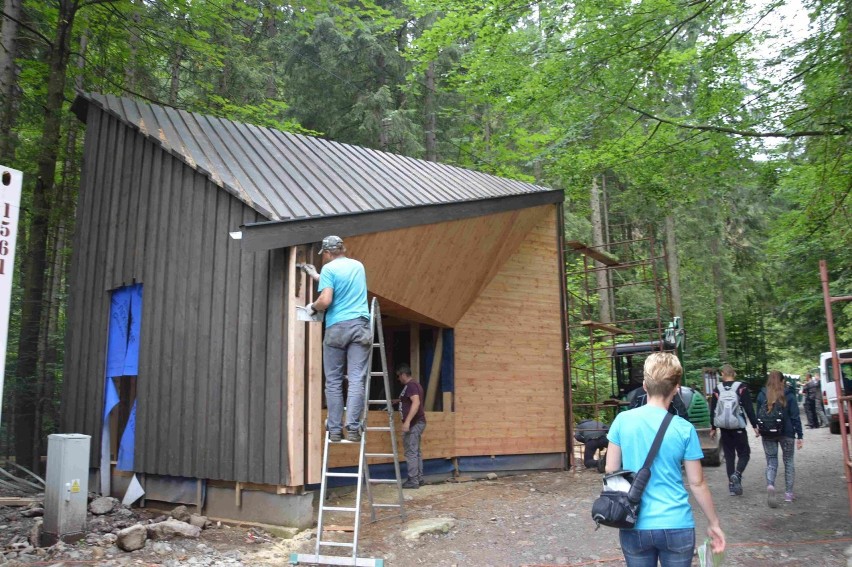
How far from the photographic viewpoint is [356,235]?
8266 millimetres

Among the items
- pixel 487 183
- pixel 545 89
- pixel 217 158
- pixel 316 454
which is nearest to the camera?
pixel 316 454

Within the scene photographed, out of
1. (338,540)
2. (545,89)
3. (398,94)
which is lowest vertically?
(338,540)

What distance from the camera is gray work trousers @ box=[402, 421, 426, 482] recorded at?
960cm

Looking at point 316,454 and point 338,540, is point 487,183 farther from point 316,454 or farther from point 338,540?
point 338,540

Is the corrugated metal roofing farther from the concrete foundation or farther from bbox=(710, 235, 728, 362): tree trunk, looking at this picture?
bbox=(710, 235, 728, 362): tree trunk

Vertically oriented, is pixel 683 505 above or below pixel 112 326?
below

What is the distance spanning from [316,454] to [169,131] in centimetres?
515

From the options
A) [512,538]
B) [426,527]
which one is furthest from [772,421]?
[426,527]

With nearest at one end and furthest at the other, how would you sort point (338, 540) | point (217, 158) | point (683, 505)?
point (683, 505) → point (338, 540) → point (217, 158)

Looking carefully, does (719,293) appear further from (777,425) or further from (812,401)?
(777,425)

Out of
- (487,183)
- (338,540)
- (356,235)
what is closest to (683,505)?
(338,540)

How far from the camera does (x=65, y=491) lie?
701 centimetres

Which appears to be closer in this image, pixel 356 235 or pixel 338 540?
pixel 338 540

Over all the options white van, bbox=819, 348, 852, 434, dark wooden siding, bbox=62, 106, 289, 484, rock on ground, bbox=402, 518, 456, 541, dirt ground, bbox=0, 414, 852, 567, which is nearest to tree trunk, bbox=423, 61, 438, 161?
dark wooden siding, bbox=62, 106, 289, 484
